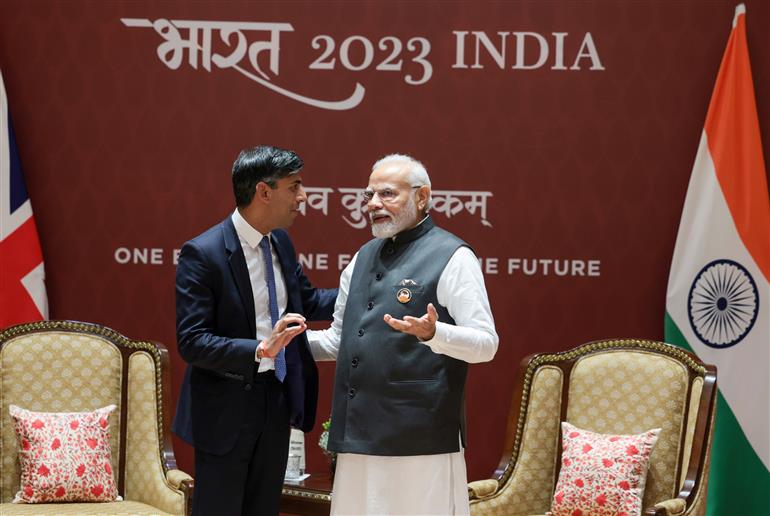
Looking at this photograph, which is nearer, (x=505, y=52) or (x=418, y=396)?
(x=418, y=396)

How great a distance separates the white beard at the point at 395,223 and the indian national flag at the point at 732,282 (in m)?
2.25

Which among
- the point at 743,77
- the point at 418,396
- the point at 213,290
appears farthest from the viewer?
the point at 743,77

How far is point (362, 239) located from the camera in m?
5.28

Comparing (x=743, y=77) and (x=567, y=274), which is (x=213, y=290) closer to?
(x=567, y=274)

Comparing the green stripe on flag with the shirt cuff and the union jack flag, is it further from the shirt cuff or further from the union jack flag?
the union jack flag

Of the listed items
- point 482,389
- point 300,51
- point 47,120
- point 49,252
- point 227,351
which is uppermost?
point 300,51

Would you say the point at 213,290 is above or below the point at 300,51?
below

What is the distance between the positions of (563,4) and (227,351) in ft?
10.0

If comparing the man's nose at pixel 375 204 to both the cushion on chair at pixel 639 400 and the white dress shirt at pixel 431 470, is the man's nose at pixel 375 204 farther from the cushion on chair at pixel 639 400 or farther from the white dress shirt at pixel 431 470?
the cushion on chair at pixel 639 400

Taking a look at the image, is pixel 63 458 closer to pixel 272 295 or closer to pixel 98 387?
pixel 98 387

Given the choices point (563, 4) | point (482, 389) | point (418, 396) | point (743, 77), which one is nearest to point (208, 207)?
point (482, 389)

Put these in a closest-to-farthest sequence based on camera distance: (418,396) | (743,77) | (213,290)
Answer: (418,396) < (213,290) < (743,77)

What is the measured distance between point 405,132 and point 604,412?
6.00 feet

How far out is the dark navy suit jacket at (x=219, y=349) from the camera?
3189 millimetres
